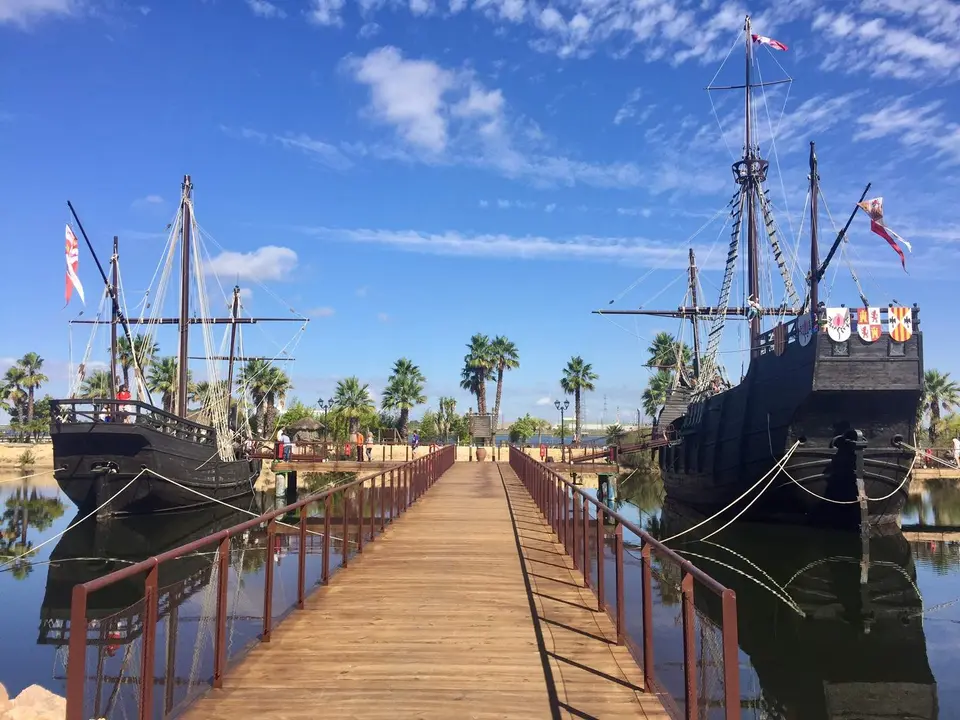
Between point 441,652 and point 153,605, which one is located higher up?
point 153,605

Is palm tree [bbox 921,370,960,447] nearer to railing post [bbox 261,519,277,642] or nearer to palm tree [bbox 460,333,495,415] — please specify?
palm tree [bbox 460,333,495,415]

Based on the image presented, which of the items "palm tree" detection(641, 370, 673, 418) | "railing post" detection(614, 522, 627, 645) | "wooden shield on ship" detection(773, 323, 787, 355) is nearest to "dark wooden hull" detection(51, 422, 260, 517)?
"wooden shield on ship" detection(773, 323, 787, 355)

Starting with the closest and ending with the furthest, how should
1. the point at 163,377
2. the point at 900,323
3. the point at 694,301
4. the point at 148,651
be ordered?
the point at 148,651, the point at 900,323, the point at 694,301, the point at 163,377

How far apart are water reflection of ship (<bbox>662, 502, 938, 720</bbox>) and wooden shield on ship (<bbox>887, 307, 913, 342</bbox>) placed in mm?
5125

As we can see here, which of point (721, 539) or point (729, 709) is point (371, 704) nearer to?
point (729, 709)

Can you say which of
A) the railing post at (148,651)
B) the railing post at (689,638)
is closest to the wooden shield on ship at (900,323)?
the railing post at (689,638)

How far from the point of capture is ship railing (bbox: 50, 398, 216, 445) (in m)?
21.9

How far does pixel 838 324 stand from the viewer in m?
17.7

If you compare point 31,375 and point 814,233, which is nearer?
point 814,233

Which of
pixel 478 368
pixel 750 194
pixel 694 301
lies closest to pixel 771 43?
pixel 750 194

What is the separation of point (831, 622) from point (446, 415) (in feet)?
176

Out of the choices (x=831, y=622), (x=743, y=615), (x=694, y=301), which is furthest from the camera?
(x=694, y=301)

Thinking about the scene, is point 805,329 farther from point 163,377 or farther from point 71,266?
point 163,377

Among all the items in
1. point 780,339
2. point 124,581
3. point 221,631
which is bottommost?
point 124,581
